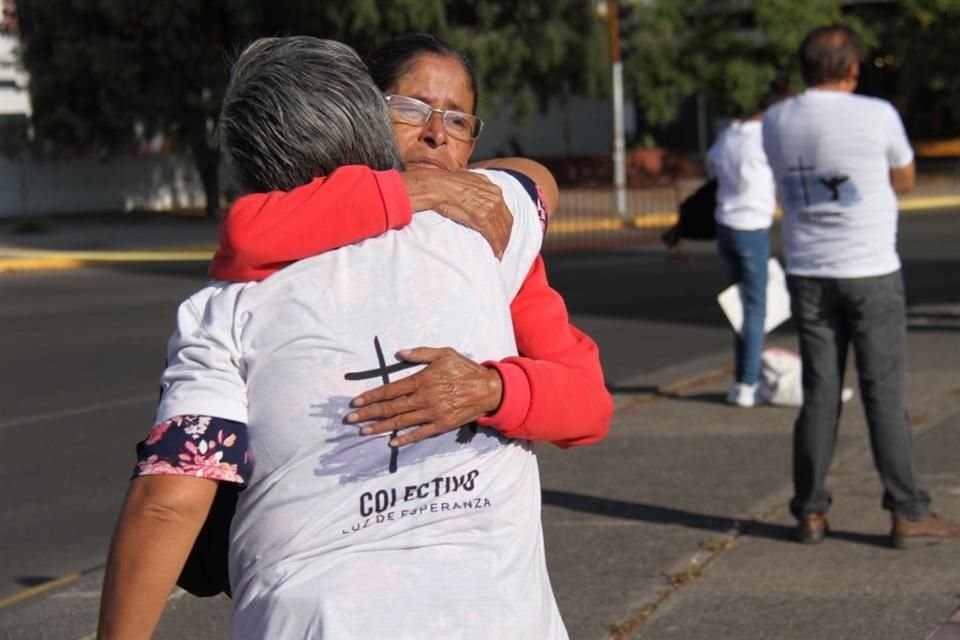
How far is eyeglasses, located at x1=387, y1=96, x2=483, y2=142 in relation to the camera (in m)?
2.69

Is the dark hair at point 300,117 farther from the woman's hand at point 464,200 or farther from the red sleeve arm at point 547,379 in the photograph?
the red sleeve arm at point 547,379

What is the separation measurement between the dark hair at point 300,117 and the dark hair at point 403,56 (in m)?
0.54

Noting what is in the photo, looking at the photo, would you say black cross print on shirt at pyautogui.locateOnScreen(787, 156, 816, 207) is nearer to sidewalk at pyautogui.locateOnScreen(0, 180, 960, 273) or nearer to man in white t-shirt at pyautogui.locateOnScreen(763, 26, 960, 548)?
man in white t-shirt at pyautogui.locateOnScreen(763, 26, 960, 548)

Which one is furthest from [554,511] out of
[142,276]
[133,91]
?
[133,91]

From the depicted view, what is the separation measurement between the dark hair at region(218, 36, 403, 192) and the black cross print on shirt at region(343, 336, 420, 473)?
29cm

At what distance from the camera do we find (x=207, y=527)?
2328 millimetres

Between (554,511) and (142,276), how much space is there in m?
14.7

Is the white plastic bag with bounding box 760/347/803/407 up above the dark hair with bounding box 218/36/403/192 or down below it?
below

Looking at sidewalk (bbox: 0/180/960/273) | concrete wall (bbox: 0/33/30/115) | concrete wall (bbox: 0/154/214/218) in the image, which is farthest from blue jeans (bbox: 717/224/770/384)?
concrete wall (bbox: 0/154/214/218)

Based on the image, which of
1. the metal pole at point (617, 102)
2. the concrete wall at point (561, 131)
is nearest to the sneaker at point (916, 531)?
the metal pole at point (617, 102)

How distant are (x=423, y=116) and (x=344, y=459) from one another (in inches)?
32.9

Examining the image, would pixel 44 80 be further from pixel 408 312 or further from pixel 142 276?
pixel 408 312

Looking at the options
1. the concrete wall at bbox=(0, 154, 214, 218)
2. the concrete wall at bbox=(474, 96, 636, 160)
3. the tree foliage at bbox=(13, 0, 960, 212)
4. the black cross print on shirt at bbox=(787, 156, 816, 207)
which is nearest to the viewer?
the black cross print on shirt at bbox=(787, 156, 816, 207)

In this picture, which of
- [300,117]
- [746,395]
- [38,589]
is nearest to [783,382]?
[746,395]
